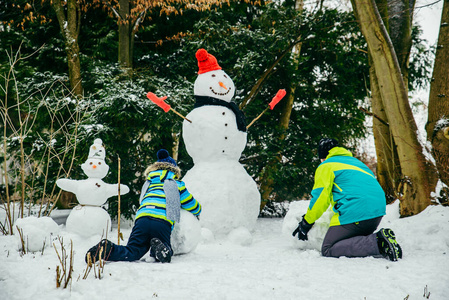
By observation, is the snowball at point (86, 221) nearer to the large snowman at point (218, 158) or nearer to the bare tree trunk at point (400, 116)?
the large snowman at point (218, 158)

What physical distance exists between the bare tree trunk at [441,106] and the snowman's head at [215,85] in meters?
2.80

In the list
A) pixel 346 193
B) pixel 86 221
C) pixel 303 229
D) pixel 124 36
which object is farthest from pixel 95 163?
pixel 124 36

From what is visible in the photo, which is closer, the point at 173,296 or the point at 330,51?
the point at 173,296

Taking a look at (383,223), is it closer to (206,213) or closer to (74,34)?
(206,213)

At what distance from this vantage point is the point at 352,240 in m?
3.54

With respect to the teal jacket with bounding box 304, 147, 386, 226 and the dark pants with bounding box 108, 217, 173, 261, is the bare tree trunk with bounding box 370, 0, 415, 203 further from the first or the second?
the dark pants with bounding box 108, 217, 173, 261

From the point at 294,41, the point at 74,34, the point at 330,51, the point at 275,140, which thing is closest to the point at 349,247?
the point at 275,140

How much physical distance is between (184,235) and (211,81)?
239 centimetres

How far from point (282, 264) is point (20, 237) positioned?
107 inches

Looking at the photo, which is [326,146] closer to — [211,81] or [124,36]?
[211,81]

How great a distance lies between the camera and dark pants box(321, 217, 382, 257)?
3.43m

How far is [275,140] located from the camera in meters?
7.43

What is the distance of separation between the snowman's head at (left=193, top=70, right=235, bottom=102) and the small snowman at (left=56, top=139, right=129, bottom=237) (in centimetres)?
166

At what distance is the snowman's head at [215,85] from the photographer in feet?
16.8
